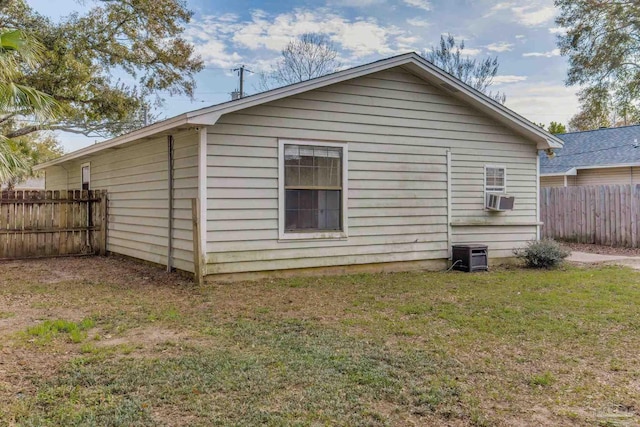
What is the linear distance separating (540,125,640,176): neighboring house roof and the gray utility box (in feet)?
34.9

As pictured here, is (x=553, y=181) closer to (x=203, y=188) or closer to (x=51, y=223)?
(x=203, y=188)

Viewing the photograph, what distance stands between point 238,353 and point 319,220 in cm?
417

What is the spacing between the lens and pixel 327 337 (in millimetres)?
4383

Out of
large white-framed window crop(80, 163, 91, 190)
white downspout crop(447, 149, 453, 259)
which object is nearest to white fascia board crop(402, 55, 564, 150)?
white downspout crop(447, 149, 453, 259)

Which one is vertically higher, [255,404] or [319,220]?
[319,220]

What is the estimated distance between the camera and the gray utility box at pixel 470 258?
28.8 feet

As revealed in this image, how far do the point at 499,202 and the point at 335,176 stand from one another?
3663 millimetres

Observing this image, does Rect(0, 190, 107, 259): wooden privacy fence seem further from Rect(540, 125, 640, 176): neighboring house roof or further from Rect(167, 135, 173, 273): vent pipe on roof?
Rect(540, 125, 640, 176): neighboring house roof

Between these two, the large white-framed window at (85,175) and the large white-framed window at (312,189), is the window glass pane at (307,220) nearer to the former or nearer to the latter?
the large white-framed window at (312,189)

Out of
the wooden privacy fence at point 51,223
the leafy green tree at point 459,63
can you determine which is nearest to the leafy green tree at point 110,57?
the wooden privacy fence at point 51,223

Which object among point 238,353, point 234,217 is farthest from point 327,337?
point 234,217

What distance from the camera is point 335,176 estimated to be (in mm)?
7953

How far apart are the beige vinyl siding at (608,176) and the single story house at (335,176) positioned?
8.88 meters

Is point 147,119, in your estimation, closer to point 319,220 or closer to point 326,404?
point 319,220
